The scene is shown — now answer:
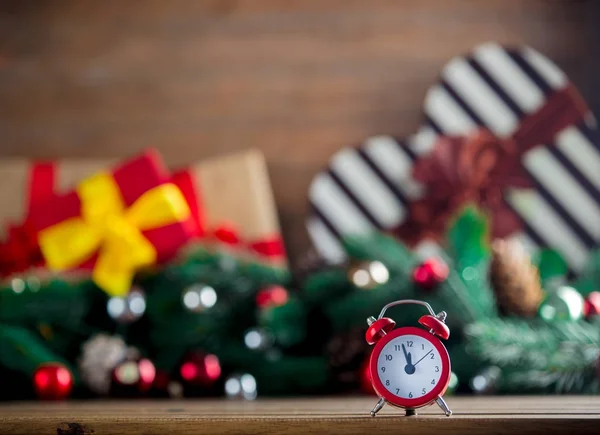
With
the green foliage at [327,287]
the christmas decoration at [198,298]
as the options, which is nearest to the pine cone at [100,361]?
the christmas decoration at [198,298]

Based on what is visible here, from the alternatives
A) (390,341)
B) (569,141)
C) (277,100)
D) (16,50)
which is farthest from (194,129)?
(390,341)

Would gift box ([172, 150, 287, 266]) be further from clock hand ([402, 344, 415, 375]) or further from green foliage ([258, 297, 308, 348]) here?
clock hand ([402, 344, 415, 375])

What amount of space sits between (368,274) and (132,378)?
0.36m

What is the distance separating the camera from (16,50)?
1.67 m

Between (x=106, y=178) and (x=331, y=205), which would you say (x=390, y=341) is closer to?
(x=106, y=178)

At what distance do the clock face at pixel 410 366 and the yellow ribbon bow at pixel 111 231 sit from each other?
2.04 feet

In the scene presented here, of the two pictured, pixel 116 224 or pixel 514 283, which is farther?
pixel 116 224

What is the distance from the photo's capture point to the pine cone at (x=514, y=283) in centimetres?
108

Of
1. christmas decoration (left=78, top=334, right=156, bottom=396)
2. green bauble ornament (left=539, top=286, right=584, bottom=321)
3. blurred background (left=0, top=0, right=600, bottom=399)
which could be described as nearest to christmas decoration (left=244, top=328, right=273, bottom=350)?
blurred background (left=0, top=0, right=600, bottom=399)

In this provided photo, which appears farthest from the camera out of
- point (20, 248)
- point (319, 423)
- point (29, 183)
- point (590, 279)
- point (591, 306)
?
point (29, 183)

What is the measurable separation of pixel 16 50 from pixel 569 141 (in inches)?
46.7

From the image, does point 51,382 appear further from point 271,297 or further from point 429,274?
point 429,274

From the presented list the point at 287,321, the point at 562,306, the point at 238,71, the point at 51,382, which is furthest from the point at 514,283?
the point at 238,71

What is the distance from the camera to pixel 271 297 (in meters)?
1.12
